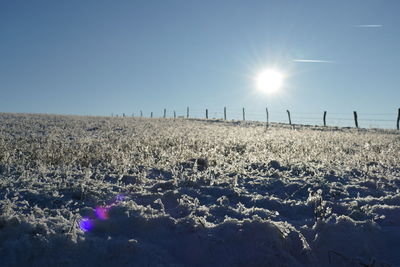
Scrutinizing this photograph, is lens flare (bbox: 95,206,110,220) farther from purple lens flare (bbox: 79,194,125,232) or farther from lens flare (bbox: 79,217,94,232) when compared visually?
lens flare (bbox: 79,217,94,232)

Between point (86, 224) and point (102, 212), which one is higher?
point (102, 212)

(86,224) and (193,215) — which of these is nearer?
(86,224)

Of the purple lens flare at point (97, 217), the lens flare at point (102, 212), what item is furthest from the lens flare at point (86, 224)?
the lens flare at point (102, 212)

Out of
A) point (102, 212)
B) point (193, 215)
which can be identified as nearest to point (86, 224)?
point (102, 212)

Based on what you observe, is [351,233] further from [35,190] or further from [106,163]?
[106,163]

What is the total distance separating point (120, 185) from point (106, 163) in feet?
6.88

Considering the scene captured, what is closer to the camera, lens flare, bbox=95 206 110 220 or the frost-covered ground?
the frost-covered ground

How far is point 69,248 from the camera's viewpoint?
13.0 ft

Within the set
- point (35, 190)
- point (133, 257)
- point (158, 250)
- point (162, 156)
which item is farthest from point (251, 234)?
point (162, 156)

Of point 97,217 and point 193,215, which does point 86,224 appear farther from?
point 193,215

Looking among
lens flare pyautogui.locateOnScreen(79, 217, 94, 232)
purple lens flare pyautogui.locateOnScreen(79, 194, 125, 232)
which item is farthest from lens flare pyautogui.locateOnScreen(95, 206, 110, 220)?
lens flare pyautogui.locateOnScreen(79, 217, 94, 232)

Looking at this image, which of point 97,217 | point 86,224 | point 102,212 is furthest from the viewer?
point 102,212

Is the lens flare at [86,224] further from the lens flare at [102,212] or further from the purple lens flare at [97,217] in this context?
the lens flare at [102,212]

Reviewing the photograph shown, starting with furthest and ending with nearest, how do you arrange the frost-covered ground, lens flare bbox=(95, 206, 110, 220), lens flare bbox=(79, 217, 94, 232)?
1. lens flare bbox=(95, 206, 110, 220)
2. lens flare bbox=(79, 217, 94, 232)
3. the frost-covered ground
